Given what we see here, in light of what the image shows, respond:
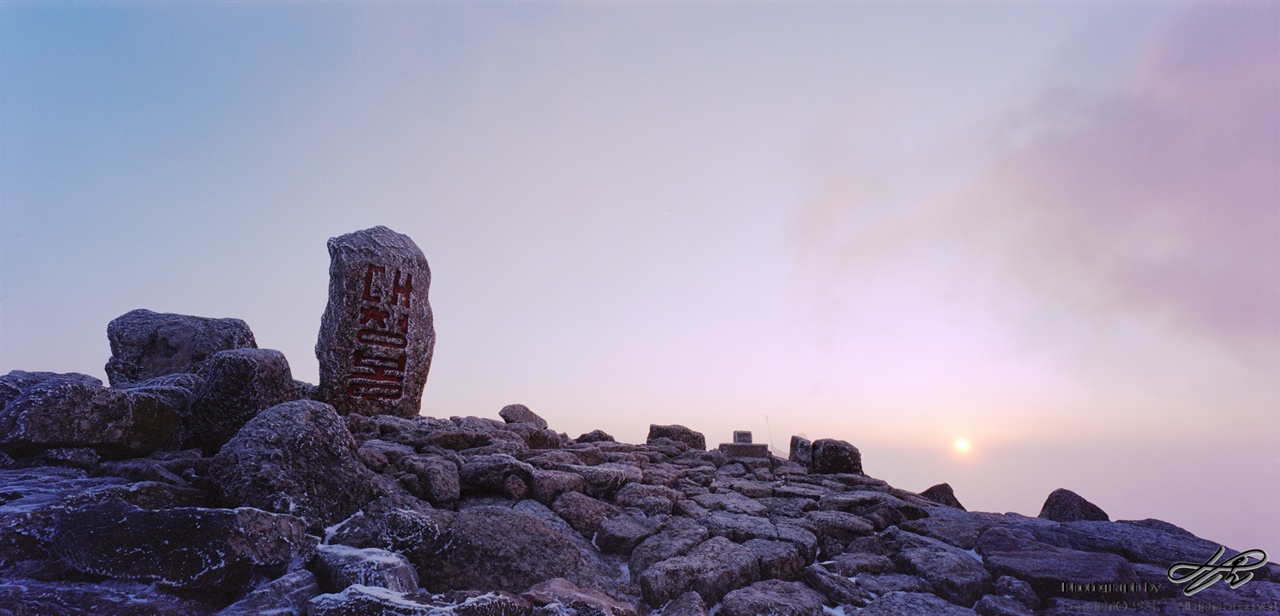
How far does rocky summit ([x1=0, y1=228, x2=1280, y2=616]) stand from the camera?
4.39m

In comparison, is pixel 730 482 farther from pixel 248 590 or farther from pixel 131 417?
pixel 131 417

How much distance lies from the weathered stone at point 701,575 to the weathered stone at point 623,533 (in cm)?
53

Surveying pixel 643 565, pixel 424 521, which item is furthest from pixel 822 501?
pixel 424 521

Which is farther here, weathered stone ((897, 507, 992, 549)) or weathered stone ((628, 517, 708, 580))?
weathered stone ((897, 507, 992, 549))

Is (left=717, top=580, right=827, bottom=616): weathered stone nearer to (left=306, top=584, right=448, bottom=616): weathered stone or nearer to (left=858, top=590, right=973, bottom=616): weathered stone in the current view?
(left=858, top=590, right=973, bottom=616): weathered stone

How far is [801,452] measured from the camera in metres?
12.8

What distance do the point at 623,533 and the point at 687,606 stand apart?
1.26 meters

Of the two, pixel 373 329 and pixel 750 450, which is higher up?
pixel 373 329

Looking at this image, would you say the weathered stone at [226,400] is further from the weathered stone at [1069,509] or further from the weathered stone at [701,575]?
the weathered stone at [1069,509]

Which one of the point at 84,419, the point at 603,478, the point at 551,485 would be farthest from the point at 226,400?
the point at 603,478

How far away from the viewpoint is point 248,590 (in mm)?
4500

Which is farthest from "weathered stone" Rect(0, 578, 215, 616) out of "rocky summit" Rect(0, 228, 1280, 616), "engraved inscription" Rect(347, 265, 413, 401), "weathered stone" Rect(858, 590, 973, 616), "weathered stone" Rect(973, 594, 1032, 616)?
"engraved inscription" Rect(347, 265, 413, 401)

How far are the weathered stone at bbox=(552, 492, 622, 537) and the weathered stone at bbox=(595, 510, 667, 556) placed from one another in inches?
3.4

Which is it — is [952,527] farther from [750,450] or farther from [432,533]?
[432,533]
